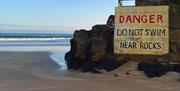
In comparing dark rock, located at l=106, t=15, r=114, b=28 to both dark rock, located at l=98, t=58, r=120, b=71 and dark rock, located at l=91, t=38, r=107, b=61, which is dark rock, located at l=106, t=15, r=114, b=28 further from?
dark rock, located at l=98, t=58, r=120, b=71

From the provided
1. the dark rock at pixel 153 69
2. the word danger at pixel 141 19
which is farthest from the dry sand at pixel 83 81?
the word danger at pixel 141 19

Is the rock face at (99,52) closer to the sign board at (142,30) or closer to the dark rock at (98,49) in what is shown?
the dark rock at (98,49)

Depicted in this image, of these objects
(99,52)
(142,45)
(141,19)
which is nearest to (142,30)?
(141,19)

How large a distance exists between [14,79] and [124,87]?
335cm

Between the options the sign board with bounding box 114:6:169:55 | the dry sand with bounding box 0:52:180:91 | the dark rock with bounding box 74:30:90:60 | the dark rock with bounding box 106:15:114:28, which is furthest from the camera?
the dark rock with bounding box 106:15:114:28

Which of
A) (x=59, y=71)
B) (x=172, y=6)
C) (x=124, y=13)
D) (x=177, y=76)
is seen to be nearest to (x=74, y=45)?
(x=59, y=71)

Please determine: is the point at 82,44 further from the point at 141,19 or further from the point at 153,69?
the point at 153,69

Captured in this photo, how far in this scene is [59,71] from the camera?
51.3ft

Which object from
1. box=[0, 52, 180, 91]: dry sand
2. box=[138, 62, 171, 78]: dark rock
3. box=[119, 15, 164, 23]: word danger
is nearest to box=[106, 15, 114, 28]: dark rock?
box=[119, 15, 164, 23]: word danger

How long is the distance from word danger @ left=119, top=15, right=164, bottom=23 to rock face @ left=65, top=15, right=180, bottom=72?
651 mm

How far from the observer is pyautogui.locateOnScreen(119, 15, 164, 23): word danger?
14.5m

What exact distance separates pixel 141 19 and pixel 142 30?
36 centimetres

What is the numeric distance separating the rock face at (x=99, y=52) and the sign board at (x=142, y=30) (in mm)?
233

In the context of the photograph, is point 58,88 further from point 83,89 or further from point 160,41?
point 160,41
